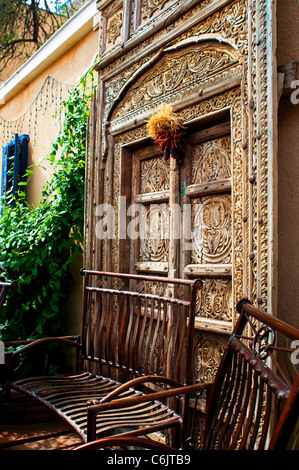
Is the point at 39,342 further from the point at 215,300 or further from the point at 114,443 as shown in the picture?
the point at 114,443

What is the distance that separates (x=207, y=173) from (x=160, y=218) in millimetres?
572

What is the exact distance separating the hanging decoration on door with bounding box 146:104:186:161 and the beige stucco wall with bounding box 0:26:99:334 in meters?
1.91

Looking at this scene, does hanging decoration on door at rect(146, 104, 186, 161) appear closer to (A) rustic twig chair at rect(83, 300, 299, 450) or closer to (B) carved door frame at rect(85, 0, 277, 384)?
(B) carved door frame at rect(85, 0, 277, 384)

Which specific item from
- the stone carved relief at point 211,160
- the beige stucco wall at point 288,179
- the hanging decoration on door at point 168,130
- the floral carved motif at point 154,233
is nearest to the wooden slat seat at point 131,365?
the floral carved motif at point 154,233

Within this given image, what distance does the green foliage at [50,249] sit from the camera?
3984 mm

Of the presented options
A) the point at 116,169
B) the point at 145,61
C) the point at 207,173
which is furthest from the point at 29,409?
the point at 145,61

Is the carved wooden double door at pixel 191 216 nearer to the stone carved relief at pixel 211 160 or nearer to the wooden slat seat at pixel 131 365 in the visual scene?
the stone carved relief at pixel 211 160

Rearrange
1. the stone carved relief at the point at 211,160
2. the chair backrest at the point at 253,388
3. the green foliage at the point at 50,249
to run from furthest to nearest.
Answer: the green foliage at the point at 50,249, the stone carved relief at the point at 211,160, the chair backrest at the point at 253,388

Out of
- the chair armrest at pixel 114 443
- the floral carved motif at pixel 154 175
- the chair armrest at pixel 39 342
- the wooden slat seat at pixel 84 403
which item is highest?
the floral carved motif at pixel 154 175

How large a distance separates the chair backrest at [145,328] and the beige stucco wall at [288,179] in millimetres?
485

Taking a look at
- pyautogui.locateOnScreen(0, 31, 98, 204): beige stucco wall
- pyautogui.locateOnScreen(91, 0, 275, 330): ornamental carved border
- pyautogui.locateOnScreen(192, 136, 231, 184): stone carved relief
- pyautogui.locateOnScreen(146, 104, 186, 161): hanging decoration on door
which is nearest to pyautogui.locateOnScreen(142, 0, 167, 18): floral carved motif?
pyautogui.locateOnScreen(91, 0, 275, 330): ornamental carved border

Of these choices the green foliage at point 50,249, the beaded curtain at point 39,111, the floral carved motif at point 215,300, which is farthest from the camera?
the beaded curtain at point 39,111

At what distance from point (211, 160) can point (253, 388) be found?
159 centimetres

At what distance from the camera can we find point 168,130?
2.78 m
